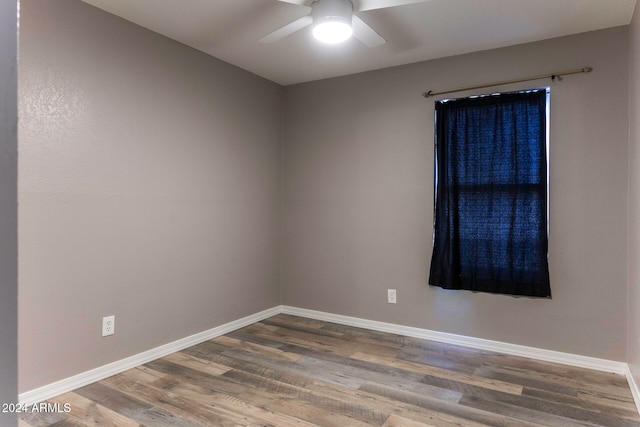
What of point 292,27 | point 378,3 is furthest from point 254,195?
point 378,3

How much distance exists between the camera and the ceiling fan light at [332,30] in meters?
2.22

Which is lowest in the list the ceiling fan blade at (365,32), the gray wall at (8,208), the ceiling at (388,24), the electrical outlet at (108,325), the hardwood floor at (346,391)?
the hardwood floor at (346,391)

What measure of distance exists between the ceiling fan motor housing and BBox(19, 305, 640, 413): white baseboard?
2.52 metres

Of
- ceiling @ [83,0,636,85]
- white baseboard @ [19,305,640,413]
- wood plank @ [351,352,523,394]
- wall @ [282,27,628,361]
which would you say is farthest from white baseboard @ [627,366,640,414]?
ceiling @ [83,0,636,85]

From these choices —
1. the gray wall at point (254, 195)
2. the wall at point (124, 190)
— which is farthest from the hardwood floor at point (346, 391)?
the wall at point (124, 190)

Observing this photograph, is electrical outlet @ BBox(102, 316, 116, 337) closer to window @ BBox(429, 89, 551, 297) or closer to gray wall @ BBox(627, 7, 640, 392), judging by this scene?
window @ BBox(429, 89, 551, 297)

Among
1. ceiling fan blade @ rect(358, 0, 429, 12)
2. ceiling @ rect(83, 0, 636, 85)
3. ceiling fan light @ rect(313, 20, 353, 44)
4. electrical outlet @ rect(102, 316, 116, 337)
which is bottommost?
electrical outlet @ rect(102, 316, 116, 337)

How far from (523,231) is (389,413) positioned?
67.1 inches

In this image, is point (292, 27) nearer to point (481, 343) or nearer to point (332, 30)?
point (332, 30)

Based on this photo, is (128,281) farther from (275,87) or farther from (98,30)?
(275,87)

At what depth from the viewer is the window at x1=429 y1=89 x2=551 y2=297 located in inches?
116

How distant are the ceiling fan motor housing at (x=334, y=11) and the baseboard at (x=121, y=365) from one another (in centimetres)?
251

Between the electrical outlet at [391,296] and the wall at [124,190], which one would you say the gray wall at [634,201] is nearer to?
the electrical outlet at [391,296]

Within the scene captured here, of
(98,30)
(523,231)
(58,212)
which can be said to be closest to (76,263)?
(58,212)
